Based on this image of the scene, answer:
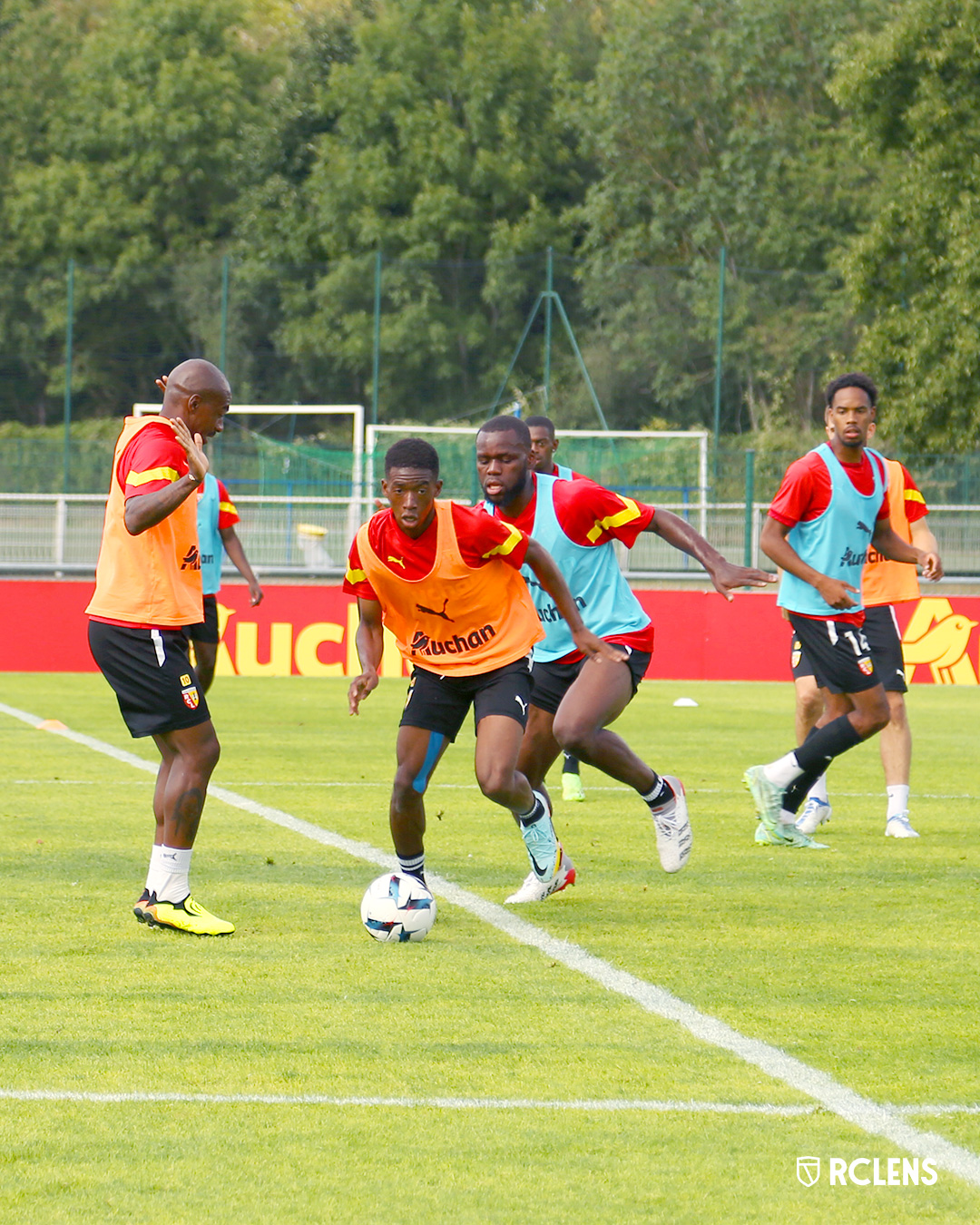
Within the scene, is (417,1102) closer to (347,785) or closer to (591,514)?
(591,514)

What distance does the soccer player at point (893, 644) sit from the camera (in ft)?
31.4

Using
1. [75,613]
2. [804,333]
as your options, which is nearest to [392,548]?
[75,613]

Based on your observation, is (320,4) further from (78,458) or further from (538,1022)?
(538,1022)

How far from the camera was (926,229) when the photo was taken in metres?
34.1

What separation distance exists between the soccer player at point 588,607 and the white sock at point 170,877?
1389 mm

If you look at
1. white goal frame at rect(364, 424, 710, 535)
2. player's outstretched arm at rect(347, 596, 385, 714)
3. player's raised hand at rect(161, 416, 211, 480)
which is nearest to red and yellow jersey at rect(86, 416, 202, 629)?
player's raised hand at rect(161, 416, 211, 480)

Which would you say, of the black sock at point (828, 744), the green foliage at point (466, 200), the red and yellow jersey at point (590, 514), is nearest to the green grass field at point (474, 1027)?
the black sock at point (828, 744)

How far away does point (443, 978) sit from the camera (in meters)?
5.83

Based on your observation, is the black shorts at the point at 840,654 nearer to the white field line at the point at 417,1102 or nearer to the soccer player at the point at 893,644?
the soccer player at the point at 893,644

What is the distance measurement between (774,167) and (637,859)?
46268 millimetres

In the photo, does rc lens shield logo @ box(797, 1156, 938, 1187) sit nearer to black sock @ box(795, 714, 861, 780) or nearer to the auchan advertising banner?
black sock @ box(795, 714, 861, 780)

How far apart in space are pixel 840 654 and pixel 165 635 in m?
3.63

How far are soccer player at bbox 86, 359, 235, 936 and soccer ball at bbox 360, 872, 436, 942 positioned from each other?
0.53 meters

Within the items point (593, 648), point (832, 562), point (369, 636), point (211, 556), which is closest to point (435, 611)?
point (369, 636)
